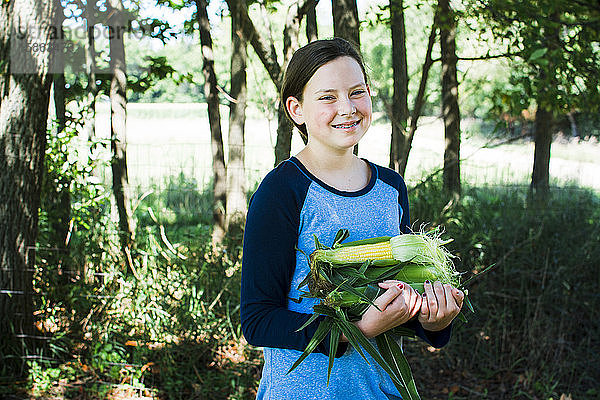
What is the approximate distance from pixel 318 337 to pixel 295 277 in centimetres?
19

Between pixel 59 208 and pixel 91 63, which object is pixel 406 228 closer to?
pixel 59 208

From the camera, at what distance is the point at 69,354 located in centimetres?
446

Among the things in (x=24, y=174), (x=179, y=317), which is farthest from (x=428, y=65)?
(x=24, y=174)

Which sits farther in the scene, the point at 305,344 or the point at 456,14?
the point at 456,14

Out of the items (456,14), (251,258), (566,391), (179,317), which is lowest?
(566,391)

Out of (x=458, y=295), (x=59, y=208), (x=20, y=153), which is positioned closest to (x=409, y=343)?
(x=59, y=208)

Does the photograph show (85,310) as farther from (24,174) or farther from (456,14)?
(456,14)

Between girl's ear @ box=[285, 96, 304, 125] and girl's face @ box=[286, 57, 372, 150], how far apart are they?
76 millimetres

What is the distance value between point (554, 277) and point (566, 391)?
0.84m

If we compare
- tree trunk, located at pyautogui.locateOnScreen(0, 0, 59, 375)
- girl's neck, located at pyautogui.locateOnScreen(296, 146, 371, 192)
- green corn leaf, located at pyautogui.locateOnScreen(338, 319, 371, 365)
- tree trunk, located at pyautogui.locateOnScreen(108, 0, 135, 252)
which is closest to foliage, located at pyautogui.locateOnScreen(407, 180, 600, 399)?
tree trunk, located at pyautogui.locateOnScreen(108, 0, 135, 252)

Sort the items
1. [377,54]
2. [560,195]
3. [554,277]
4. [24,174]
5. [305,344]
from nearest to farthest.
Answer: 1. [305,344]
2. [24,174]
3. [554,277]
4. [560,195]
5. [377,54]

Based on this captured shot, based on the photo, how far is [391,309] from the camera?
1.40 metres

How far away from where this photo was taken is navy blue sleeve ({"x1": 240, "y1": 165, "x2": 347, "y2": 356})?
4.91ft

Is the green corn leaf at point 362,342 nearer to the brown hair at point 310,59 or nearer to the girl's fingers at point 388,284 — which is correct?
the girl's fingers at point 388,284
